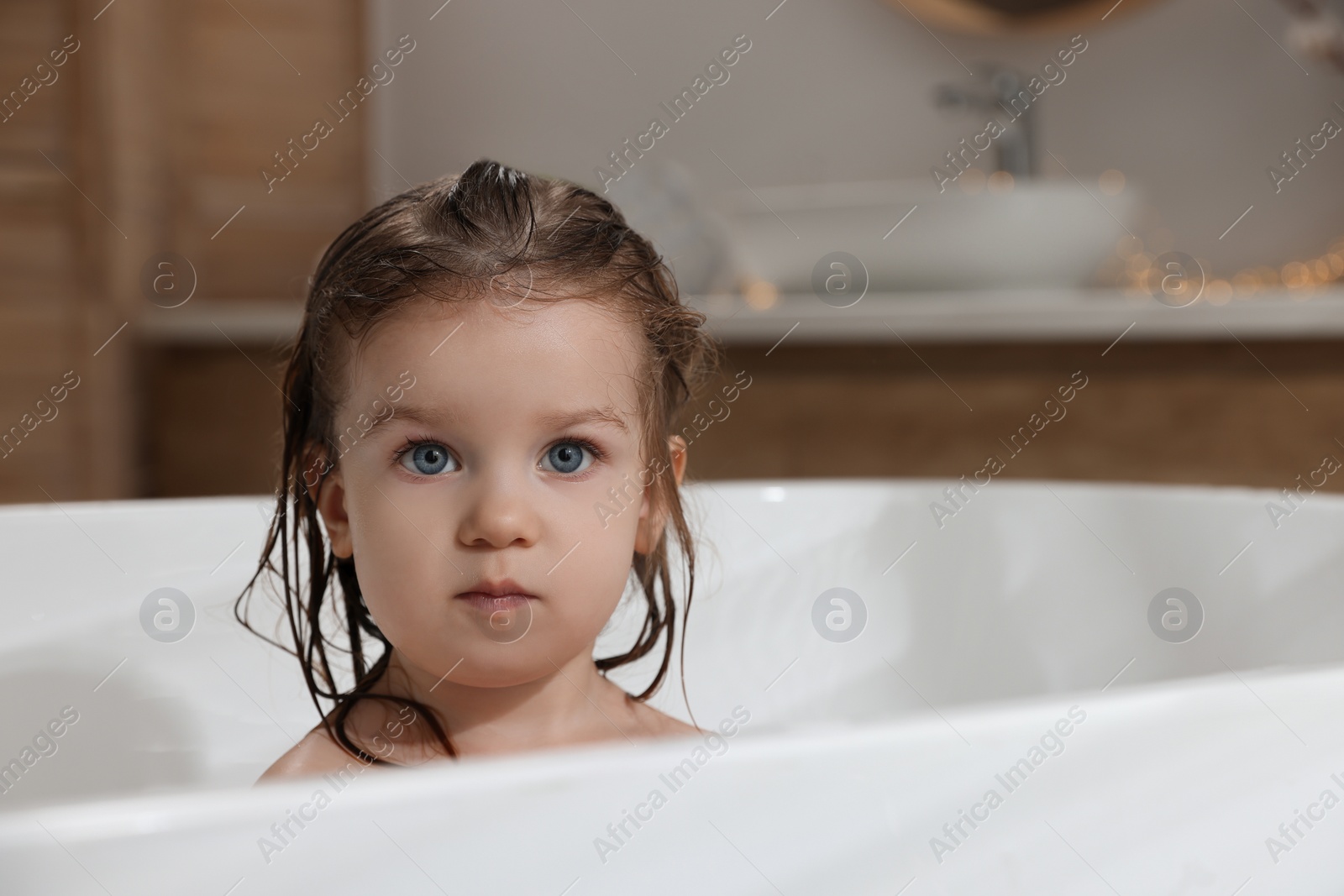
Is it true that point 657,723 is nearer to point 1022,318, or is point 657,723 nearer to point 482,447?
point 482,447

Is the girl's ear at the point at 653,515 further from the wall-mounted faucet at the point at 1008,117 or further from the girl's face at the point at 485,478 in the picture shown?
the wall-mounted faucet at the point at 1008,117

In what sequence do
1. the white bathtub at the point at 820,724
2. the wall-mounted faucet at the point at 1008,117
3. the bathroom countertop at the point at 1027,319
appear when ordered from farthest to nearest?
the wall-mounted faucet at the point at 1008,117, the bathroom countertop at the point at 1027,319, the white bathtub at the point at 820,724

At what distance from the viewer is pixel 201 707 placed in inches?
33.8

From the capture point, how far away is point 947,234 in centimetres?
130

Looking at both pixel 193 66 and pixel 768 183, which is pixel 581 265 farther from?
pixel 193 66

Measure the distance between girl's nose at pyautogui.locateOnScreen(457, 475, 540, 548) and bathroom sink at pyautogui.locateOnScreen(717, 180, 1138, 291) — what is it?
0.88m

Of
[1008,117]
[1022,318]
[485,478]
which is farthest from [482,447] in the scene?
[1008,117]

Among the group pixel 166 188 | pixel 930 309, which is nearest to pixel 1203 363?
pixel 930 309

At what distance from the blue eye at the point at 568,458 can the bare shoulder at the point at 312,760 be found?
18 centimetres

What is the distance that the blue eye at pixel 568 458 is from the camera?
0.54m

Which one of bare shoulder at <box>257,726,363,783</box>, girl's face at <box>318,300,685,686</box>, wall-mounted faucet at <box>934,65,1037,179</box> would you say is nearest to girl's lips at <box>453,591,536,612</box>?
girl's face at <box>318,300,685,686</box>

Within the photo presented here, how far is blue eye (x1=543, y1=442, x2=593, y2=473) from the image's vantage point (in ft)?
1.77

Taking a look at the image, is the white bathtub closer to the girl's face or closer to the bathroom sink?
the girl's face

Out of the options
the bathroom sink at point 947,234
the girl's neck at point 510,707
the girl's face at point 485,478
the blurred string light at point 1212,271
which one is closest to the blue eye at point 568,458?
the girl's face at point 485,478
